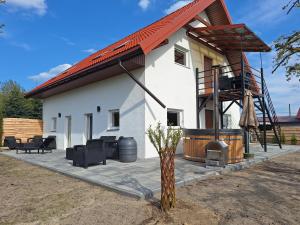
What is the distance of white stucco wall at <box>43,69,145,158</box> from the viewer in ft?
30.8

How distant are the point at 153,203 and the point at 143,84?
18.7 ft

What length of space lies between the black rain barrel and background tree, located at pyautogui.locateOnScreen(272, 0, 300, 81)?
18.4 feet

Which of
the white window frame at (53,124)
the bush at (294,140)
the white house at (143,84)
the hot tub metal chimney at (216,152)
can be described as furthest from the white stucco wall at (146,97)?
the bush at (294,140)

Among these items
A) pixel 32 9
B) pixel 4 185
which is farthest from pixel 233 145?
pixel 32 9

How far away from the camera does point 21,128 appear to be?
1705 cm

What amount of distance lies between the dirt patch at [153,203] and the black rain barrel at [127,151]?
2.48 metres

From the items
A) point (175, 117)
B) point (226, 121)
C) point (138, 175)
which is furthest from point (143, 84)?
point (226, 121)

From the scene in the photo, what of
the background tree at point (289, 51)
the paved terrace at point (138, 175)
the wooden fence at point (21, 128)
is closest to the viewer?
the paved terrace at point (138, 175)

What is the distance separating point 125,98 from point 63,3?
314 inches

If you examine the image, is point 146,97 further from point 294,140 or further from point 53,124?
point 294,140

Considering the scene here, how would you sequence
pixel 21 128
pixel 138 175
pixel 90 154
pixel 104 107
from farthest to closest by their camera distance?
pixel 21 128
pixel 104 107
pixel 90 154
pixel 138 175

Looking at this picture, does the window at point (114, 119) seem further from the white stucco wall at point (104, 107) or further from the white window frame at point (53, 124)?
the white window frame at point (53, 124)

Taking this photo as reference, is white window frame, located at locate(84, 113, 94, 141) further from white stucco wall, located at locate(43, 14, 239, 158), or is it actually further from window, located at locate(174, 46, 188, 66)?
window, located at locate(174, 46, 188, 66)

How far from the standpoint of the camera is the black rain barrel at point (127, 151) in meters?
8.48
